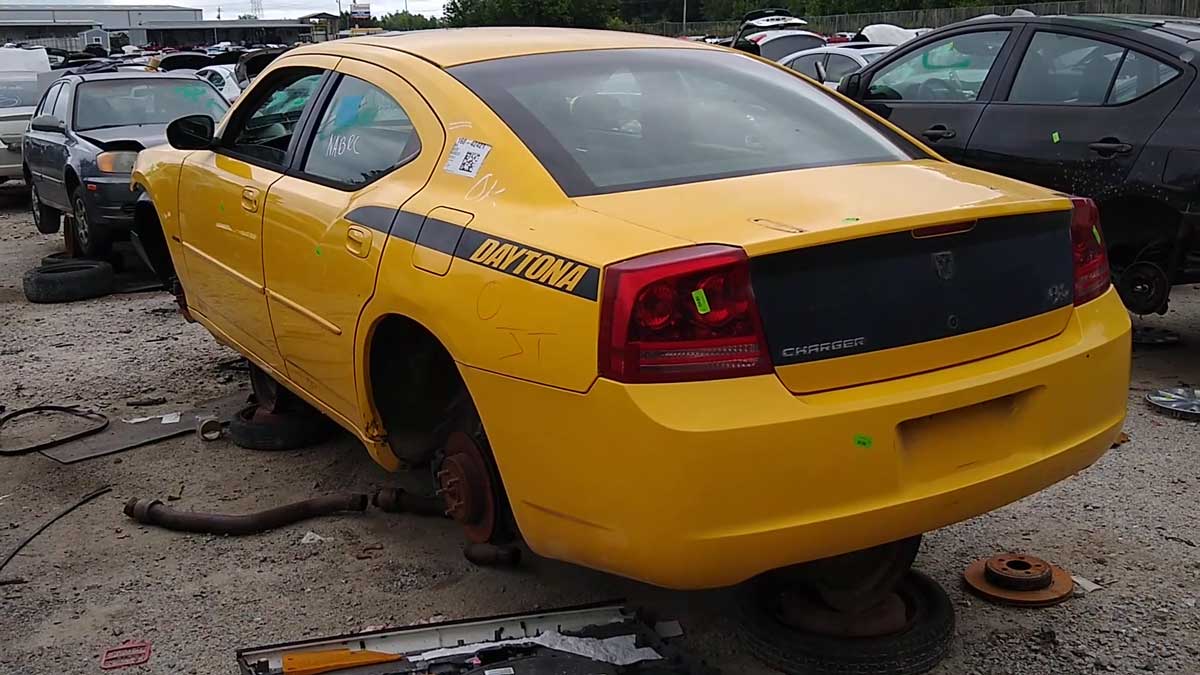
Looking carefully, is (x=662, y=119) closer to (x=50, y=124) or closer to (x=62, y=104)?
(x=50, y=124)

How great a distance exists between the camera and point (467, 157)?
3287 millimetres

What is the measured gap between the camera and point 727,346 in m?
2.53

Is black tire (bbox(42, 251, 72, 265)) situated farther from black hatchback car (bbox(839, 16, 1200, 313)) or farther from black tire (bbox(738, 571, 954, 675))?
black tire (bbox(738, 571, 954, 675))

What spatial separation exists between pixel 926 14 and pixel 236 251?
27819 millimetres

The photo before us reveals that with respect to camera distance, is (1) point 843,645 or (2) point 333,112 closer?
(1) point 843,645

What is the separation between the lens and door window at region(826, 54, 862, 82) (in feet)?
43.7

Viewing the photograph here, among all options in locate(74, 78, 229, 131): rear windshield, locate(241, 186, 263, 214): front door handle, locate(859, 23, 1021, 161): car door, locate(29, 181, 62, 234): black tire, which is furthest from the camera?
locate(29, 181, 62, 234): black tire

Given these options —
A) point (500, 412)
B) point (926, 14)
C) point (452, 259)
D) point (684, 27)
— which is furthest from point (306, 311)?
point (684, 27)

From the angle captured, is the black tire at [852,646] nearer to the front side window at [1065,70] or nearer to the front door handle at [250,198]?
the front door handle at [250,198]

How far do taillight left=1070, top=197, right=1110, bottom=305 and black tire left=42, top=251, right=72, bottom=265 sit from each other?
24.9 feet

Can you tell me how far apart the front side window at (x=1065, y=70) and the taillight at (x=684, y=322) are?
13.6 ft

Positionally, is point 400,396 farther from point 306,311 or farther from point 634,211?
point 634,211

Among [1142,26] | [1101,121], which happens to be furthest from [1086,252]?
[1142,26]

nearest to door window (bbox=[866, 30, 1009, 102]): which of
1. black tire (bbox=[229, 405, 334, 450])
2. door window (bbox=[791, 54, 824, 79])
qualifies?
black tire (bbox=[229, 405, 334, 450])
